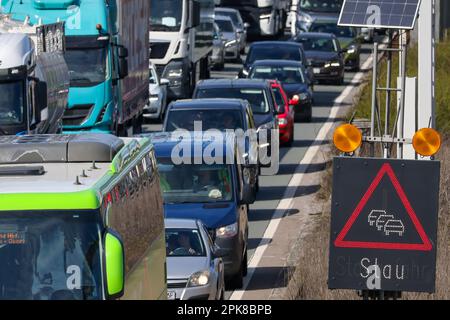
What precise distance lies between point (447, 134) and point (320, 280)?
12.1m

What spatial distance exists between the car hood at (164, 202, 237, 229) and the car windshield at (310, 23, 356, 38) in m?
30.1

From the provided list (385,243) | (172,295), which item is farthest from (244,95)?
(385,243)

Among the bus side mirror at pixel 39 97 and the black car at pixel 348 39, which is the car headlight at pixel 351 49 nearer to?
the black car at pixel 348 39

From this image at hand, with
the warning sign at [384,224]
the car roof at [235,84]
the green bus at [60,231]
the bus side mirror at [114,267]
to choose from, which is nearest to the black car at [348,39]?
the car roof at [235,84]

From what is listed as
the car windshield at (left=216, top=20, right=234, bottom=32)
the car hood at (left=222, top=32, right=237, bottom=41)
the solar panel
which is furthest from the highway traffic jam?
Result: the car windshield at (left=216, top=20, right=234, bottom=32)

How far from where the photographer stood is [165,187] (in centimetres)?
1873

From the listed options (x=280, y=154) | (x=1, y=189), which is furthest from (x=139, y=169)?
(x=280, y=154)

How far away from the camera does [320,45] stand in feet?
143

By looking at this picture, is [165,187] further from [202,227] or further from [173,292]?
[173,292]

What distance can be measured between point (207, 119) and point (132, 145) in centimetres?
1254

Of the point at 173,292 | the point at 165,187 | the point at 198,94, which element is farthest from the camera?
the point at 198,94

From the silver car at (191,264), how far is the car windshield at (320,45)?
27723 mm

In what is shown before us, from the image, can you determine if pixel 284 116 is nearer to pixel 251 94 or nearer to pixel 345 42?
pixel 251 94
